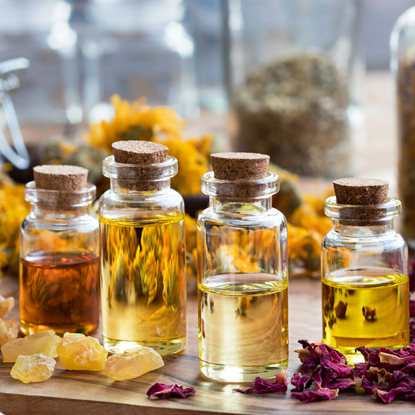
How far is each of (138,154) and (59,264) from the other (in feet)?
0.67

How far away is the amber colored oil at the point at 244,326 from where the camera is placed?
2.43 ft

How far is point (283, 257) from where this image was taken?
0.76 metres

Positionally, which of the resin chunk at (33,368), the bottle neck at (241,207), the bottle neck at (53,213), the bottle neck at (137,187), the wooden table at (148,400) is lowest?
the wooden table at (148,400)

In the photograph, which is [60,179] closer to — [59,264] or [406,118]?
[59,264]

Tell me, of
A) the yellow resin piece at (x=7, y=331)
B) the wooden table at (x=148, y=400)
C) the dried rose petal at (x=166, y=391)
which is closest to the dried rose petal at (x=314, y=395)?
the wooden table at (x=148, y=400)

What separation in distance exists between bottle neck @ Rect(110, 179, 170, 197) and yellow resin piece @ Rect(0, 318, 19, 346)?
23 cm

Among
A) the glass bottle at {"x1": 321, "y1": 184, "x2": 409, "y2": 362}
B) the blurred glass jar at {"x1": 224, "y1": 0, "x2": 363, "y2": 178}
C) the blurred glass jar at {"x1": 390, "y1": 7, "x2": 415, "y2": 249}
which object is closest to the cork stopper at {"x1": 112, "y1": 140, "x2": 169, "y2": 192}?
the glass bottle at {"x1": 321, "y1": 184, "x2": 409, "y2": 362}

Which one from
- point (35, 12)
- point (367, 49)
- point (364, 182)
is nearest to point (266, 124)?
point (35, 12)

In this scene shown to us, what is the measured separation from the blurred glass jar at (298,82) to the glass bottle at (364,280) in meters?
0.96

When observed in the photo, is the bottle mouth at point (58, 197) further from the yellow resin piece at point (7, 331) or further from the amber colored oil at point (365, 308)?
the amber colored oil at point (365, 308)

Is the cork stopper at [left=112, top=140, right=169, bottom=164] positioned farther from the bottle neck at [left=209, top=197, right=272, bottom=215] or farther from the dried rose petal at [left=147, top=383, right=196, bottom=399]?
the dried rose petal at [left=147, top=383, right=196, bottom=399]

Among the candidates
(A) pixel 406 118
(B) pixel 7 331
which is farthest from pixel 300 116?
(B) pixel 7 331

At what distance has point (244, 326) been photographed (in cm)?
74

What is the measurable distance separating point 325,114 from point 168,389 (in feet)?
3.76
